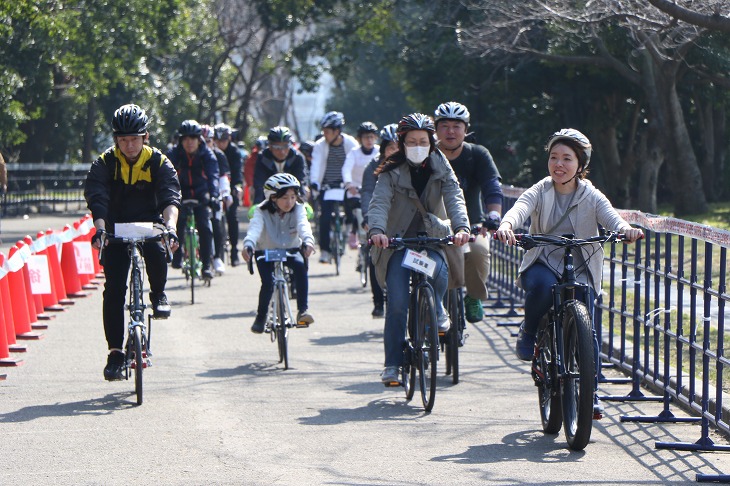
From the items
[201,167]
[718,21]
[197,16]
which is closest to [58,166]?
[197,16]

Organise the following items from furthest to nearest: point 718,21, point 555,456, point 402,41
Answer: point 402,41, point 718,21, point 555,456

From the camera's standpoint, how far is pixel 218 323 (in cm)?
1399

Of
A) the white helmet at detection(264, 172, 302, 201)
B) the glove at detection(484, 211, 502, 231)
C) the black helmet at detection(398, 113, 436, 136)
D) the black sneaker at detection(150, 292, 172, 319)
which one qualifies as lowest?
the black sneaker at detection(150, 292, 172, 319)

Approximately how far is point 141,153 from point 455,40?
2509cm

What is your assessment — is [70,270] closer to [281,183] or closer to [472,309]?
[281,183]

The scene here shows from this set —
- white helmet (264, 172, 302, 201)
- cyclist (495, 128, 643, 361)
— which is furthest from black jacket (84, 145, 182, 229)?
cyclist (495, 128, 643, 361)

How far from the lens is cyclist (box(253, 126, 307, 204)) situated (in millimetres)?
15547

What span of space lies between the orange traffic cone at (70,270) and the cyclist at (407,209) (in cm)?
786

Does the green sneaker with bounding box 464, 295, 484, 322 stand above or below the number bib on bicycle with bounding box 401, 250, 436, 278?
below

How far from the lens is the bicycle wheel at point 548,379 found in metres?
7.94

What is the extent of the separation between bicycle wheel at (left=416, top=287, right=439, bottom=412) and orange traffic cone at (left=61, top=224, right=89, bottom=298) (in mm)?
8257

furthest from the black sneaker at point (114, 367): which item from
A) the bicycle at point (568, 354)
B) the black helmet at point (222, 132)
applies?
the black helmet at point (222, 132)

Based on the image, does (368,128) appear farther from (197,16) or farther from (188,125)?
(197,16)

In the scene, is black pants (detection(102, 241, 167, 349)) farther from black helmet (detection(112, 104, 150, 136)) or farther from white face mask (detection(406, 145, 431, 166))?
white face mask (detection(406, 145, 431, 166))
